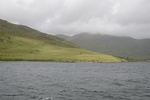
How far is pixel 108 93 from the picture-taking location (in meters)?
43.3

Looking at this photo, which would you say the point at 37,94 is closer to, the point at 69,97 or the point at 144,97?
the point at 69,97

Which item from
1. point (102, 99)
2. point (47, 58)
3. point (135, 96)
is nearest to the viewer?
point (102, 99)

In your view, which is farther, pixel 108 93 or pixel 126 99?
pixel 108 93

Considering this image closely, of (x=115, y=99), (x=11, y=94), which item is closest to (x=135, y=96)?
(x=115, y=99)

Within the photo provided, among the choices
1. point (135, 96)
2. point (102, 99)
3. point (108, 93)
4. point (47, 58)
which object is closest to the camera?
point (102, 99)

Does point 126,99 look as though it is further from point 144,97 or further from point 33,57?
point 33,57

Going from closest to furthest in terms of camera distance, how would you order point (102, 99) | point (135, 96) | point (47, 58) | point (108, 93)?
point (102, 99) < point (135, 96) < point (108, 93) < point (47, 58)

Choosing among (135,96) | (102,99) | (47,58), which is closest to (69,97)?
(102,99)

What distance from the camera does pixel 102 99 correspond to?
37.8 m

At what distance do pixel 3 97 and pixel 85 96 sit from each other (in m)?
12.7

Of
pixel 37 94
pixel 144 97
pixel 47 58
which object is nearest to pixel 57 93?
pixel 37 94

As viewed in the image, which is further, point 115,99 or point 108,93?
point 108,93

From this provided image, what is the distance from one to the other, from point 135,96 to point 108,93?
487 cm

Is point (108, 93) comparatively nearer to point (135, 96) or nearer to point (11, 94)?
point (135, 96)
